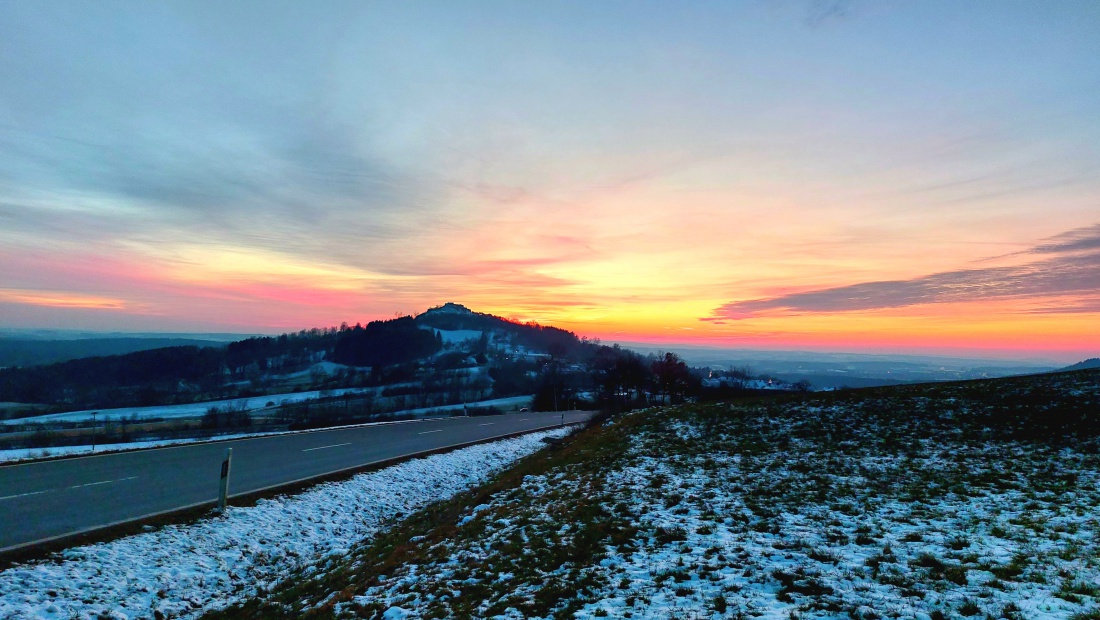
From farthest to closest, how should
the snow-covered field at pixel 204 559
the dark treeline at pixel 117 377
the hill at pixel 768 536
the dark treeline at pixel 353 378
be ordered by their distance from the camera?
the dark treeline at pixel 117 377, the dark treeline at pixel 353 378, the snow-covered field at pixel 204 559, the hill at pixel 768 536

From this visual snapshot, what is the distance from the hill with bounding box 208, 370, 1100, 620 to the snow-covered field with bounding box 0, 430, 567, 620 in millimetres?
952

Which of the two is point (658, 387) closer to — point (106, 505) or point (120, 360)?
point (106, 505)

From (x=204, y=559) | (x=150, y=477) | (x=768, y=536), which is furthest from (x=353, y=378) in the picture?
(x=768, y=536)

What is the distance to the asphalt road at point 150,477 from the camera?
11.8m

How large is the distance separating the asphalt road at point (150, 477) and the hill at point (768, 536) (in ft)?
18.5

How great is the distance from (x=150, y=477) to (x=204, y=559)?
769 cm

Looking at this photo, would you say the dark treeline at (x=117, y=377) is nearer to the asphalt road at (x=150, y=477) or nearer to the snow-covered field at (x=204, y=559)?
the asphalt road at (x=150, y=477)


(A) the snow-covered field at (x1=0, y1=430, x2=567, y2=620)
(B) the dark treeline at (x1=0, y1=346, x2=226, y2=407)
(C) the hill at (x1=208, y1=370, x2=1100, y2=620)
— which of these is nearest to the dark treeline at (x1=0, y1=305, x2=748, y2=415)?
(B) the dark treeline at (x1=0, y1=346, x2=226, y2=407)

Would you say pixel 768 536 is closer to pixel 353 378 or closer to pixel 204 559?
pixel 204 559

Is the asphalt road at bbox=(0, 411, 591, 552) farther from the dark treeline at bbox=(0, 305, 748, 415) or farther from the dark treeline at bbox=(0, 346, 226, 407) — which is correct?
the dark treeline at bbox=(0, 346, 226, 407)

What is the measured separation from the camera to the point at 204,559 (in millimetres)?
10750

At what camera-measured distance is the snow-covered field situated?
8602mm

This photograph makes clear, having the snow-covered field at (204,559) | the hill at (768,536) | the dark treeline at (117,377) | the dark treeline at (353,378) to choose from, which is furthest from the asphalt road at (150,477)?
the dark treeline at (117,377)

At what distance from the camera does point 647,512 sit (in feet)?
37.1
